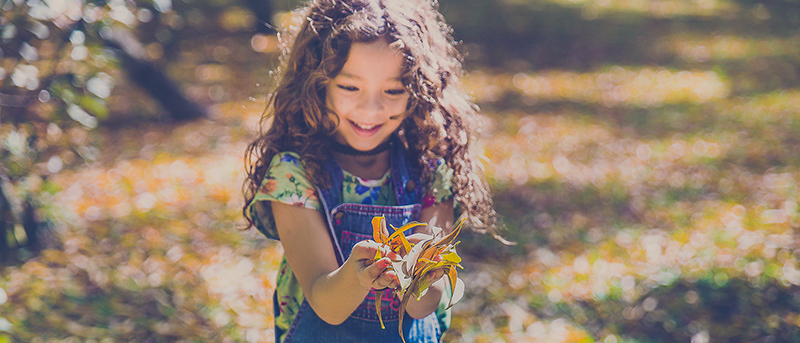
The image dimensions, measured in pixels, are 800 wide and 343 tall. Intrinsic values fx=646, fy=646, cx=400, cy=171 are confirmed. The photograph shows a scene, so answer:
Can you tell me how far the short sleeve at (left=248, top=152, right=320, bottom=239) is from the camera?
71.3 inches

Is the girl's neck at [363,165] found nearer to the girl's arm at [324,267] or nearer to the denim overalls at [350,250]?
the denim overalls at [350,250]

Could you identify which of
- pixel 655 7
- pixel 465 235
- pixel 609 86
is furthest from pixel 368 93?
pixel 655 7

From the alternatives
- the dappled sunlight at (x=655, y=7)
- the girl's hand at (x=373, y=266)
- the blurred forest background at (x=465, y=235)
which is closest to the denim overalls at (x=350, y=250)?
the girl's hand at (x=373, y=266)

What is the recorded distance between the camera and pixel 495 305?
3.61 metres

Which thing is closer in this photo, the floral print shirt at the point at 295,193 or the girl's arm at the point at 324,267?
the girl's arm at the point at 324,267

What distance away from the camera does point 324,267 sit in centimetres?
175

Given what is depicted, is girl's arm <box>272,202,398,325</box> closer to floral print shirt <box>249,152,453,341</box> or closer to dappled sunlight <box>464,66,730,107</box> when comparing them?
floral print shirt <box>249,152,453,341</box>

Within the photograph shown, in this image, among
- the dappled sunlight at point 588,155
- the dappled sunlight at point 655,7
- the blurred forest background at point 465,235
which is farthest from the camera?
the dappled sunlight at point 655,7

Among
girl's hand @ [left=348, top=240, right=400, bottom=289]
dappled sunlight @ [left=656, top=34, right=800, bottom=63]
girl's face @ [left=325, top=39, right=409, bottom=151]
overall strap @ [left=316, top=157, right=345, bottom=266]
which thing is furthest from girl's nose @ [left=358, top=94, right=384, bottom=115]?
dappled sunlight @ [left=656, top=34, right=800, bottom=63]

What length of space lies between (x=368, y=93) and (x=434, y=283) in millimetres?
560

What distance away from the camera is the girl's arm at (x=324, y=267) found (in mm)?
1434

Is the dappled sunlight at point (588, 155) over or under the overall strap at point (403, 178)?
under

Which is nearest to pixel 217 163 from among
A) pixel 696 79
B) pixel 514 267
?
pixel 514 267

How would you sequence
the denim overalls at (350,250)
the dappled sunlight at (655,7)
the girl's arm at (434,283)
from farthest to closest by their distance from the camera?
1. the dappled sunlight at (655,7)
2. the denim overalls at (350,250)
3. the girl's arm at (434,283)
